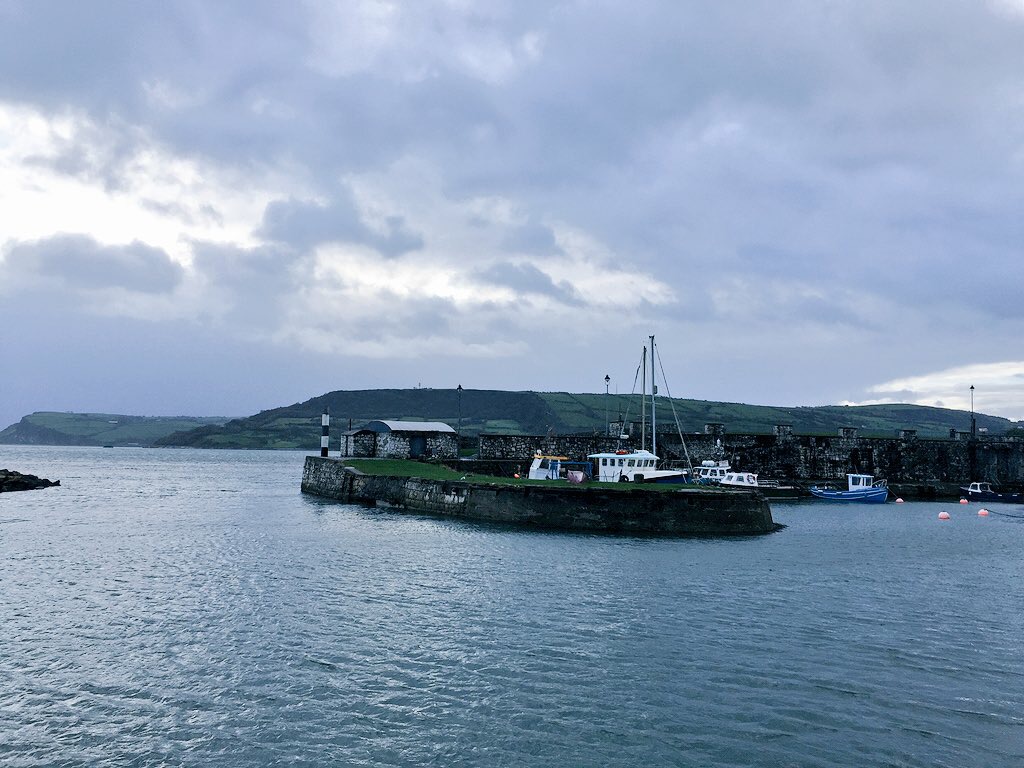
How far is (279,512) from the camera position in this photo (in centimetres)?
4281

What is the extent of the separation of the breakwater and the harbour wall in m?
20.2

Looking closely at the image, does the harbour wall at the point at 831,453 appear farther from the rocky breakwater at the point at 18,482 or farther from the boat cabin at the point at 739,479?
the rocky breakwater at the point at 18,482

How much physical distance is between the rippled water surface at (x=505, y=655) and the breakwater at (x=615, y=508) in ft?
13.4

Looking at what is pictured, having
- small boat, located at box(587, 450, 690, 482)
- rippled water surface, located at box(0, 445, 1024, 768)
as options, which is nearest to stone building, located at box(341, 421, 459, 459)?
small boat, located at box(587, 450, 690, 482)

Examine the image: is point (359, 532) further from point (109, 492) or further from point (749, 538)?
point (109, 492)

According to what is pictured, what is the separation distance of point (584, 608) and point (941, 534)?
27188 mm

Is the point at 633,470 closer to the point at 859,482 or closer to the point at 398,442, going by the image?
the point at 398,442

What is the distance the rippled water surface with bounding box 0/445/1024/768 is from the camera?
1098 cm

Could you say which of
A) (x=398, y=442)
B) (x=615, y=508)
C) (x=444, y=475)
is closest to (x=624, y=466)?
(x=615, y=508)

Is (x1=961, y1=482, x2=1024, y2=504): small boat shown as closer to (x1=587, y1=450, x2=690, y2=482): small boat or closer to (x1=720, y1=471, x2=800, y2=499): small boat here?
(x1=720, y1=471, x2=800, y2=499): small boat

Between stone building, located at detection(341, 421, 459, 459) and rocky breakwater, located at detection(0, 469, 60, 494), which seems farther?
rocky breakwater, located at detection(0, 469, 60, 494)

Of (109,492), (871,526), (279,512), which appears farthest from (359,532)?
(109,492)

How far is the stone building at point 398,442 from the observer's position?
188 feet

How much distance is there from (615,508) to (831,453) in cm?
3613
